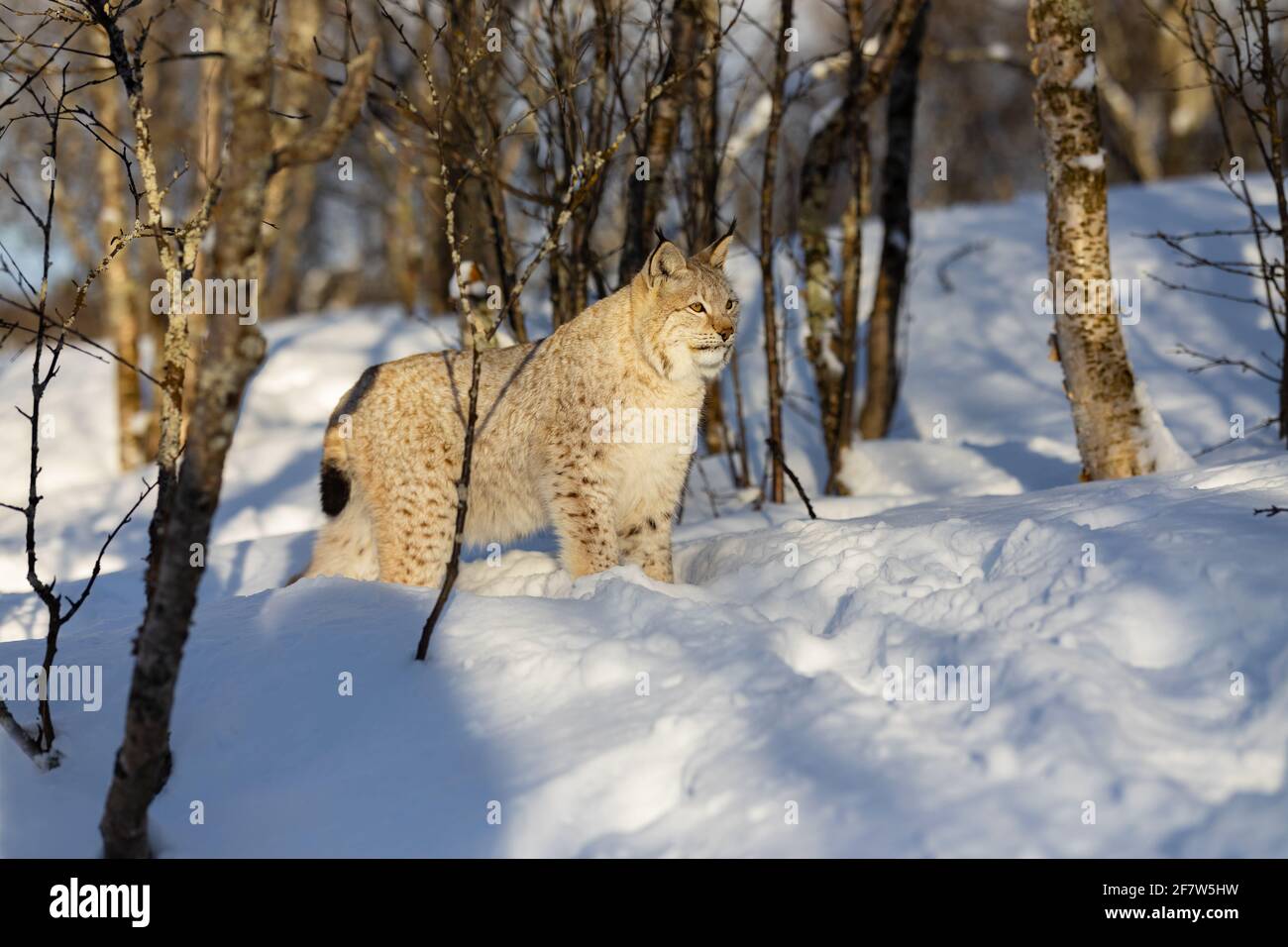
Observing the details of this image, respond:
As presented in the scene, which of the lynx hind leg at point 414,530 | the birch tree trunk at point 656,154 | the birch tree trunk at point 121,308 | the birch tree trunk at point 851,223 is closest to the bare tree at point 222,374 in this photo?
the lynx hind leg at point 414,530

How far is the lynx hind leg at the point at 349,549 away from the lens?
544 centimetres

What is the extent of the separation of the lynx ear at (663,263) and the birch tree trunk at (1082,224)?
207 centimetres

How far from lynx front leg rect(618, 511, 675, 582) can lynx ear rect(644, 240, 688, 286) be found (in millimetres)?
1054

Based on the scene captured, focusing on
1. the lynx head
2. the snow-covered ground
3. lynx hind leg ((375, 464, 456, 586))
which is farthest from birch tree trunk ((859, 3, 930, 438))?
lynx hind leg ((375, 464, 456, 586))

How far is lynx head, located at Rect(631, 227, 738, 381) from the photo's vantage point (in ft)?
16.1

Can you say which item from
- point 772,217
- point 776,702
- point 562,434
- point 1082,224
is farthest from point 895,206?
point 776,702

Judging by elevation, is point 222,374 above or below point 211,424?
above

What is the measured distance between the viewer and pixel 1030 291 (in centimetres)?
1125

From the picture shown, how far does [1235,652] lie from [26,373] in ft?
39.1

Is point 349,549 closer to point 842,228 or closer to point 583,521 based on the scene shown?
point 583,521

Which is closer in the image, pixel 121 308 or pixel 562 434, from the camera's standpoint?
pixel 562 434

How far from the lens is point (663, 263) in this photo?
16.0 feet

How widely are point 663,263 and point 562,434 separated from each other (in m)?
0.88
